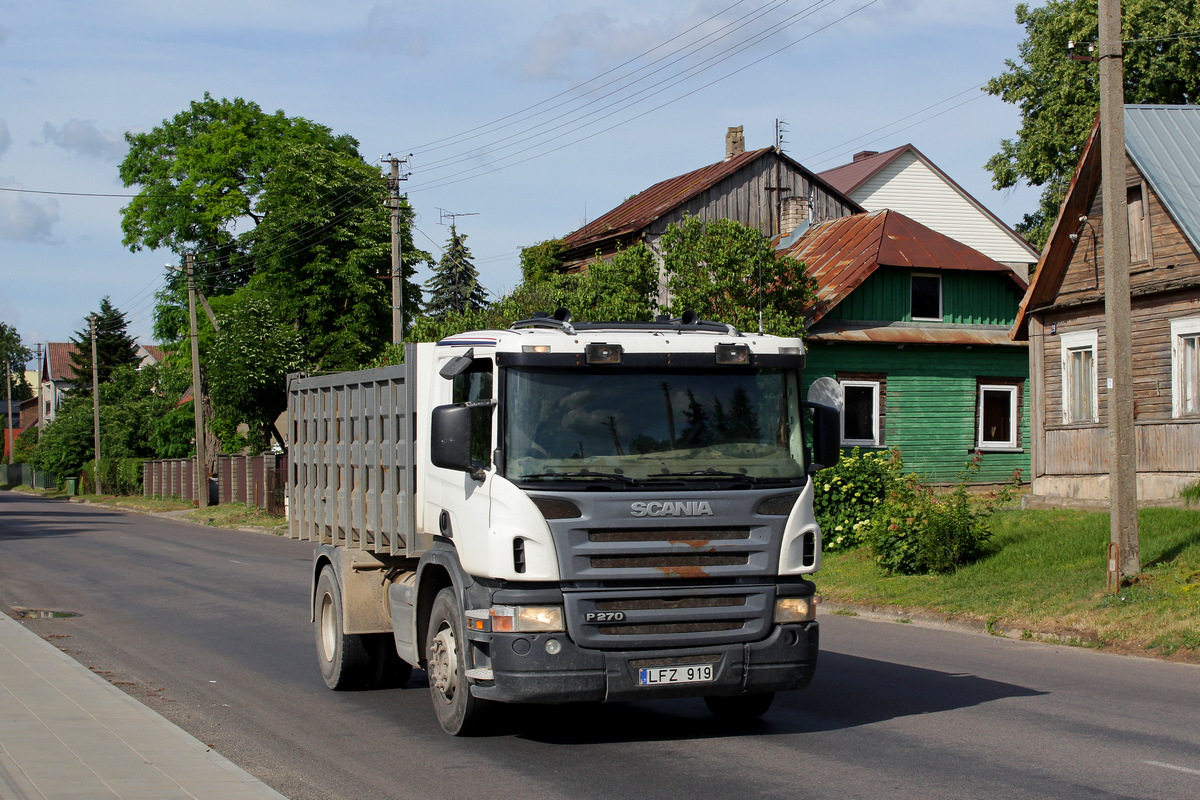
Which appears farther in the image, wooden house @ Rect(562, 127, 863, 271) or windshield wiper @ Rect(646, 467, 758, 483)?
wooden house @ Rect(562, 127, 863, 271)

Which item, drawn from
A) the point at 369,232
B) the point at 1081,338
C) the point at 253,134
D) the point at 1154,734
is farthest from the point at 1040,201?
the point at 1154,734

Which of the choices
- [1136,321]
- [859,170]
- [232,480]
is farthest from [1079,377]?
[232,480]

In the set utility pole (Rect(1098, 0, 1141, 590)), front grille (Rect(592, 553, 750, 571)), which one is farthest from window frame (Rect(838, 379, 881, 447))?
front grille (Rect(592, 553, 750, 571))

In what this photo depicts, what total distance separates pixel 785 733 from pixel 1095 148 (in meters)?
17.7

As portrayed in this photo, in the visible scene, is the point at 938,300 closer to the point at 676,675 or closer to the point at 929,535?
the point at 929,535

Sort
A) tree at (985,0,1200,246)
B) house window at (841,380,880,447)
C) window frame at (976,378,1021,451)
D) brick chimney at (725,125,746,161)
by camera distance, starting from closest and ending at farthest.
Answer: house window at (841,380,880,447)
window frame at (976,378,1021,451)
tree at (985,0,1200,246)
brick chimney at (725,125,746,161)

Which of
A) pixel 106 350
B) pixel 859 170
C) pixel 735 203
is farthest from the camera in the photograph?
pixel 106 350

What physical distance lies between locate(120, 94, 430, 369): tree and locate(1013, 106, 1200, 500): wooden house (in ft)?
85.0

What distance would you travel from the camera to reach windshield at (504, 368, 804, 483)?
7.53 metres

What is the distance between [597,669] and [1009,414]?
2700 centimetres

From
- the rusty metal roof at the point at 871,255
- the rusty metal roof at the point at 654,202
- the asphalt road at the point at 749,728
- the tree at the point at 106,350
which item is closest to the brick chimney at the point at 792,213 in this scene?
the rusty metal roof at the point at 654,202

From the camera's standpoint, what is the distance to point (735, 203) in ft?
139

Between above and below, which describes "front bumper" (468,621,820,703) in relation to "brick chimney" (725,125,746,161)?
below

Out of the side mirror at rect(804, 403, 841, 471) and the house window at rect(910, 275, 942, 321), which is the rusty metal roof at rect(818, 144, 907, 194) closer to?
the house window at rect(910, 275, 942, 321)
